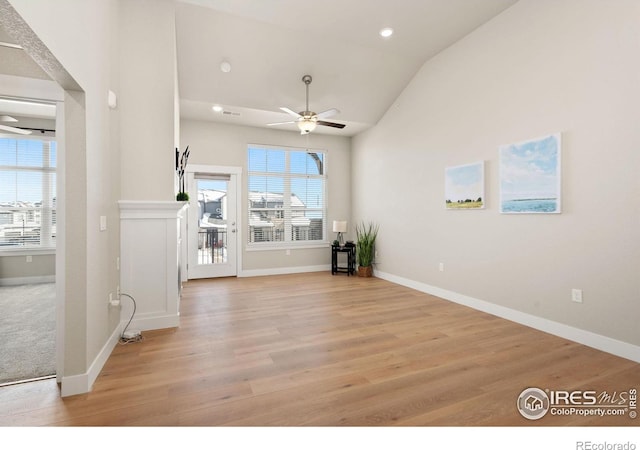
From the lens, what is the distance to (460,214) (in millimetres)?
4430

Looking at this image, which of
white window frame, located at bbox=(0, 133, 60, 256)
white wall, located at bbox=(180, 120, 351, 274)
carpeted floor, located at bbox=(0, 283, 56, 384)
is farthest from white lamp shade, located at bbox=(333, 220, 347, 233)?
white window frame, located at bbox=(0, 133, 60, 256)

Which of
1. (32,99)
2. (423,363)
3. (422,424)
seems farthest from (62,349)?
(423,363)

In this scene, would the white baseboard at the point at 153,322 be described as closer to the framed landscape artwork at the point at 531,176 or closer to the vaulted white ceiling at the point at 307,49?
the vaulted white ceiling at the point at 307,49

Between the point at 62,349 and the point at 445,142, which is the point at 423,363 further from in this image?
the point at 445,142

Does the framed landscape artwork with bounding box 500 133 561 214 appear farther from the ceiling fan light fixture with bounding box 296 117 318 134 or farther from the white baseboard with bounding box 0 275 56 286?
the white baseboard with bounding box 0 275 56 286

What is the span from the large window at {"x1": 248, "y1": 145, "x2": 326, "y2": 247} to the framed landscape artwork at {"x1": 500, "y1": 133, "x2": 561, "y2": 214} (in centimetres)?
414

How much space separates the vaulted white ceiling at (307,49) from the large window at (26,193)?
9.88 feet

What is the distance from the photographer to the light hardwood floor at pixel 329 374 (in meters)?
1.87

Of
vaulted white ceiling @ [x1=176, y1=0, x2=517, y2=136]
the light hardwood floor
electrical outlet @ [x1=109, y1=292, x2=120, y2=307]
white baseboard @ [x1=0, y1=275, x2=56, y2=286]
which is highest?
vaulted white ceiling @ [x1=176, y1=0, x2=517, y2=136]

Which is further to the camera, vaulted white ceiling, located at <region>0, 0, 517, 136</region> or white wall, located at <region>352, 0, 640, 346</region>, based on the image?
vaulted white ceiling, located at <region>0, 0, 517, 136</region>

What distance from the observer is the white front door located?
6.14 metres

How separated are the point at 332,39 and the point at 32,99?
3.62m

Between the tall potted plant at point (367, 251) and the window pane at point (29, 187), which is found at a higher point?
the window pane at point (29, 187)

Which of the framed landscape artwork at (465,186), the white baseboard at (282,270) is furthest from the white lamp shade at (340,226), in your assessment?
the framed landscape artwork at (465,186)
